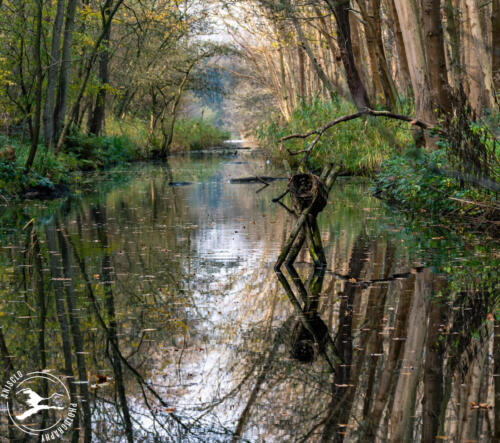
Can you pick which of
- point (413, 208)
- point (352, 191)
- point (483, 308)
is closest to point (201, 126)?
point (352, 191)

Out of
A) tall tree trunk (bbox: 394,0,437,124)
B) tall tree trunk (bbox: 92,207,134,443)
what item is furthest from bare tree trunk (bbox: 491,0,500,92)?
tall tree trunk (bbox: 92,207,134,443)

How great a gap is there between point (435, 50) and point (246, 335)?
8.52 m

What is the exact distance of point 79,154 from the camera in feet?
82.7

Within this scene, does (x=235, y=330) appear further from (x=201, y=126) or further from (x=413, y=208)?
(x=201, y=126)

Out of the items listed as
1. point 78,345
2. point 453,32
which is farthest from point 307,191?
point 453,32

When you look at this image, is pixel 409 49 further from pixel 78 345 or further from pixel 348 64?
pixel 78 345

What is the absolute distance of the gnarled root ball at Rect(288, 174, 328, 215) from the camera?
24.3 ft

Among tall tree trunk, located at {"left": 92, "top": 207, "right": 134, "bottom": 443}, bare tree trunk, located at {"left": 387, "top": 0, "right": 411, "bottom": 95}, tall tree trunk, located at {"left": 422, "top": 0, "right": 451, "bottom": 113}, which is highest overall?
bare tree trunk, located at {"left": 387, "top": 0, "right": 411, "bottom": 95}

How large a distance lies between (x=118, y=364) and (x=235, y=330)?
1158mm

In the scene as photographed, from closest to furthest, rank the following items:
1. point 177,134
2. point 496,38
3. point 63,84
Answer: point 496,38
point 63,84
point 177,134

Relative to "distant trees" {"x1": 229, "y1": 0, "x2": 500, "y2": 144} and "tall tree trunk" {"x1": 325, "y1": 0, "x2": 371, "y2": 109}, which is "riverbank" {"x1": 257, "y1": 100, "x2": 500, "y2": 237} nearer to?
"tall tree trunk" {"x1": 325, "y1": 0, "x2": 371, "y2": 109}

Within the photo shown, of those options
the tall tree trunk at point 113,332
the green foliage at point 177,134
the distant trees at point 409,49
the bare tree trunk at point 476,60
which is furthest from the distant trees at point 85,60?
the tall tree trunk at point 113,332

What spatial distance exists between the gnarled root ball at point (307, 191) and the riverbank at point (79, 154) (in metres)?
9.47

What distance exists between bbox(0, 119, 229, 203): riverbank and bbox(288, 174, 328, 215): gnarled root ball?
9.47m
